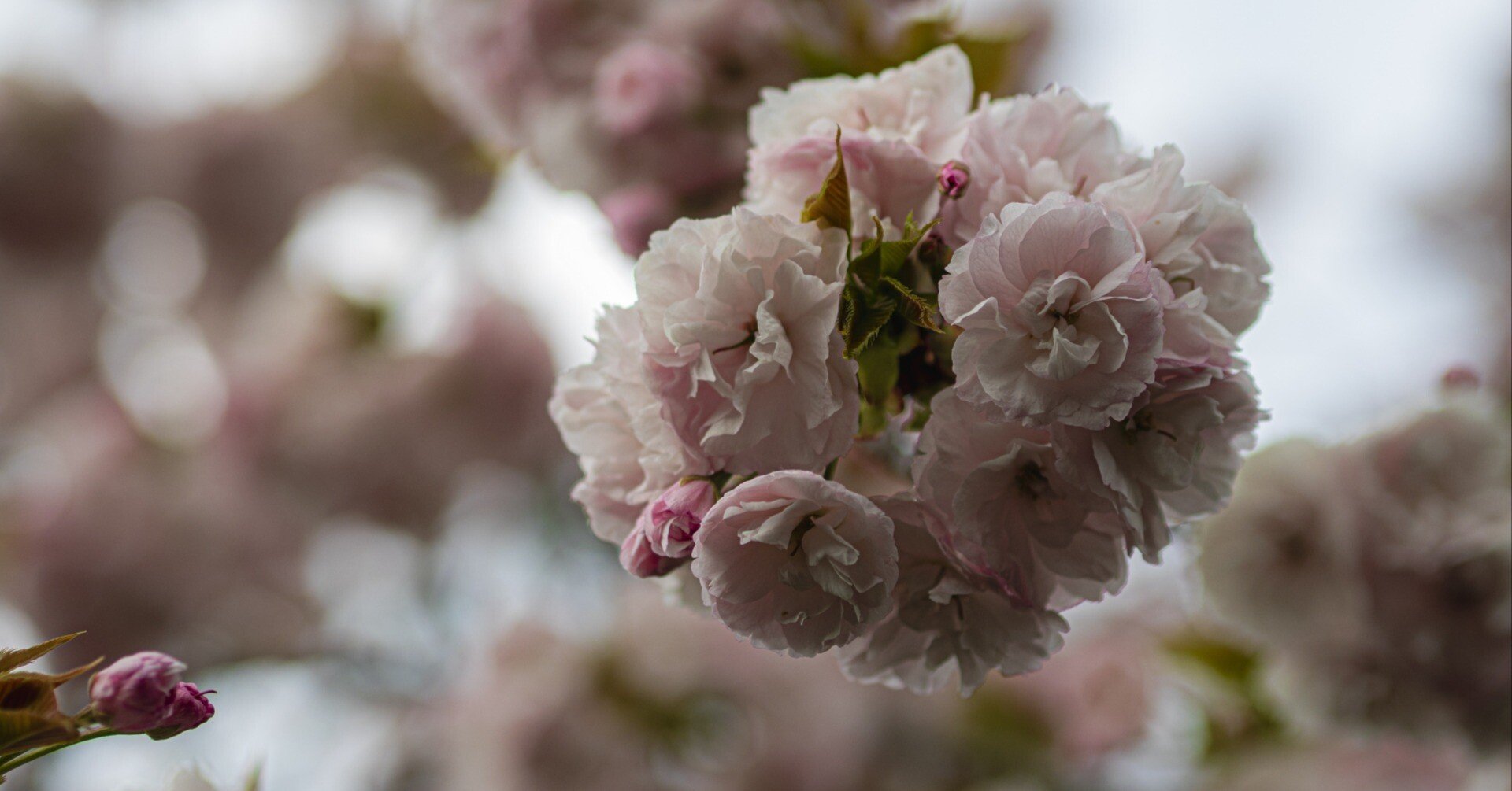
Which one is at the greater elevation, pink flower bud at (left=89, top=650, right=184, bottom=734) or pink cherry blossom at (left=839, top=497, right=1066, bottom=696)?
pink cherry blossom at (left=839, top=497, right=1066, bottom=696)

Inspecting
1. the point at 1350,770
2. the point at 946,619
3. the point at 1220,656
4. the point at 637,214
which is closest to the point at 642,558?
the point at 946,619

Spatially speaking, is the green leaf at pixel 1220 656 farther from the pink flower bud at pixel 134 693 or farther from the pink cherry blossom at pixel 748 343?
the pink flower bud at pixel 134 693

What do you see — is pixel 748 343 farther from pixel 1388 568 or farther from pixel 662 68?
pixel 1388 568

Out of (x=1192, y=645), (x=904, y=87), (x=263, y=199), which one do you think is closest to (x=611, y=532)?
(x=904, y=87)

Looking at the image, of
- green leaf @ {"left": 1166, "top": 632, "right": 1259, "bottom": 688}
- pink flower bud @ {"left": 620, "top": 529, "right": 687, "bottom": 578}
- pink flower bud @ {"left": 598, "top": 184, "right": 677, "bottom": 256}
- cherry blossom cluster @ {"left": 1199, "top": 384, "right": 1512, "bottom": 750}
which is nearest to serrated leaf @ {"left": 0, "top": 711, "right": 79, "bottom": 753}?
pink flower bud @ {"left": 620, "top": 529, "right": 687, "bottom": 578}

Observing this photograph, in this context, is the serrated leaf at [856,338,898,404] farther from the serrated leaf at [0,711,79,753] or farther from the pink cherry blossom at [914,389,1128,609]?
the serrated leaf at [0,711,79,753]

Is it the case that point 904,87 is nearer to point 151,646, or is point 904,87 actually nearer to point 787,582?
point 787,582
